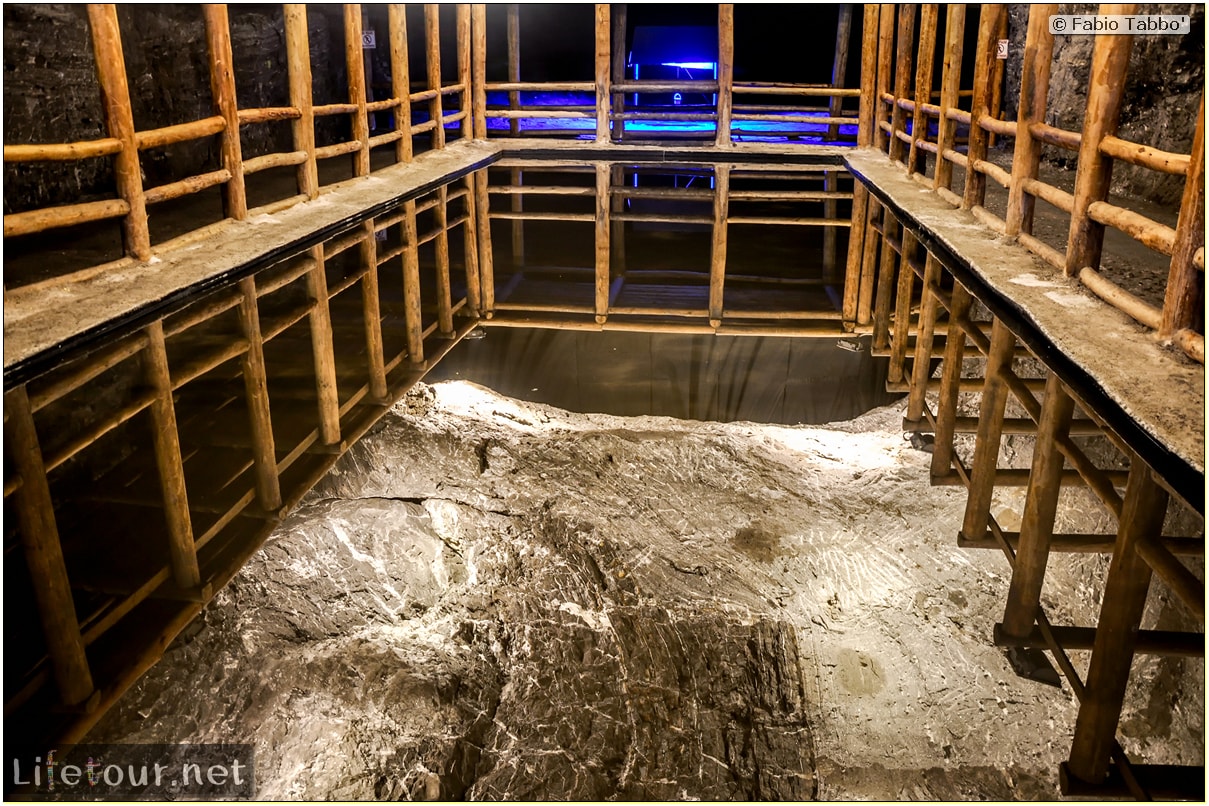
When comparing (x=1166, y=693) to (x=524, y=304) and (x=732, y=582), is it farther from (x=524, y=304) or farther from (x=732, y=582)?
(x=524, y=304)

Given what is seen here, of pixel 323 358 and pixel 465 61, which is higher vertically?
pixel 465 61

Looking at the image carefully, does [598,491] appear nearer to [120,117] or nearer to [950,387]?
[950,387]

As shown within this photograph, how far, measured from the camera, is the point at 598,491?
94.4 inches

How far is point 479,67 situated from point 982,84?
5399mm

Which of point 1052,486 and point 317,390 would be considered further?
point 317,390

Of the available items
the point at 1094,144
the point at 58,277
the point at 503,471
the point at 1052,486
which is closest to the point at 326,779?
the point at 503,471

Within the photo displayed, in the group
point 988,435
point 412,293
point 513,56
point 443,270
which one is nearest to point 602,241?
point 443,270

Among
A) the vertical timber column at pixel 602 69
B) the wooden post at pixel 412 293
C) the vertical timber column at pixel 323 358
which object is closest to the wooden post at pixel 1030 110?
the wooden post at pixel 412 293

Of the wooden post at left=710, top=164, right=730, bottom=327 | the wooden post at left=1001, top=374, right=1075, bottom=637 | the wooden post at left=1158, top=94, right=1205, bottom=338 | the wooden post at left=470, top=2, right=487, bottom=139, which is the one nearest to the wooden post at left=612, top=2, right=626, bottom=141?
the wooden post at left=470, top=2, right=487, bottom=139

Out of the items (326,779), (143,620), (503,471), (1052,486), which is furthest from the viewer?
(503,471)

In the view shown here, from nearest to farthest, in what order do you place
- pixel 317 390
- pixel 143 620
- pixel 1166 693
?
1. pixel 1166 693
2. pixel 143 620
3. pixel 317 390

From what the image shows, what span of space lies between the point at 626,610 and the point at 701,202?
19.3ft

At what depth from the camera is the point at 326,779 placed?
1396 millimetres

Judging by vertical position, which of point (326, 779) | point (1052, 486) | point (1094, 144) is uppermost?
point (1094, 144)
